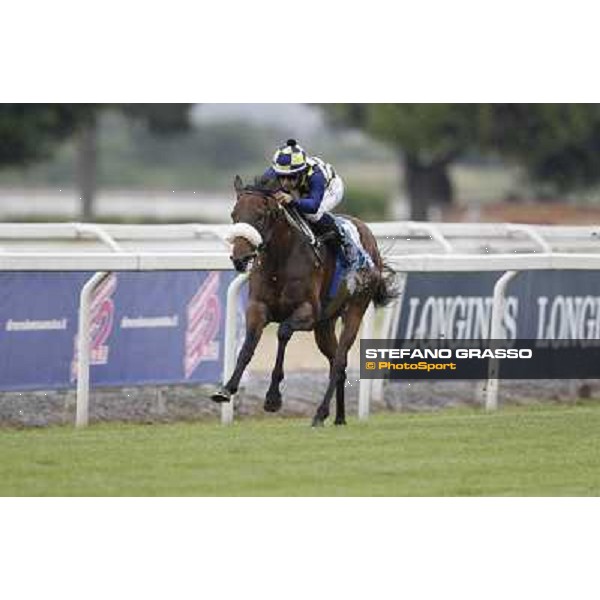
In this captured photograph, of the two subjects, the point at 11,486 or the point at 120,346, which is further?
the point at 120,346

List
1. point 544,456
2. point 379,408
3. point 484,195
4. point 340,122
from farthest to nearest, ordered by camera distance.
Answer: point 484,195
point 340,122
point 379,408
point 544,456

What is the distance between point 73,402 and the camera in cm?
1103

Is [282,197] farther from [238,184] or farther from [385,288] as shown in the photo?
[385,288]

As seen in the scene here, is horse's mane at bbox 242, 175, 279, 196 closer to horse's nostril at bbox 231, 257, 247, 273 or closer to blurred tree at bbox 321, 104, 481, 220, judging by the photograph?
horse's nostril at bbox 231, 257, 247, 273

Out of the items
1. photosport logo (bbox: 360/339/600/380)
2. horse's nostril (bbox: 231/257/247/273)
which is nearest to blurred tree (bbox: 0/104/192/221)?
horse's nostril (bbox: 231/257/247/273)

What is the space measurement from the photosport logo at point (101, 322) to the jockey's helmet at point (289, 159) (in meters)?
1.20

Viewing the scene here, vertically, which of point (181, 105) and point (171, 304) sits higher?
point (181, 105)

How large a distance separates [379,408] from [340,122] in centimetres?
381

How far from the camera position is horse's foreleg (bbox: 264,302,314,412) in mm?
10484

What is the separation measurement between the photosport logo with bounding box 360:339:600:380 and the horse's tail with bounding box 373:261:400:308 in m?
0.46

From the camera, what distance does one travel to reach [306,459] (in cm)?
966

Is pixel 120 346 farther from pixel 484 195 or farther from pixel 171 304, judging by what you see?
pixel 484 195

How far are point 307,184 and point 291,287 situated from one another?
0.50 metres
